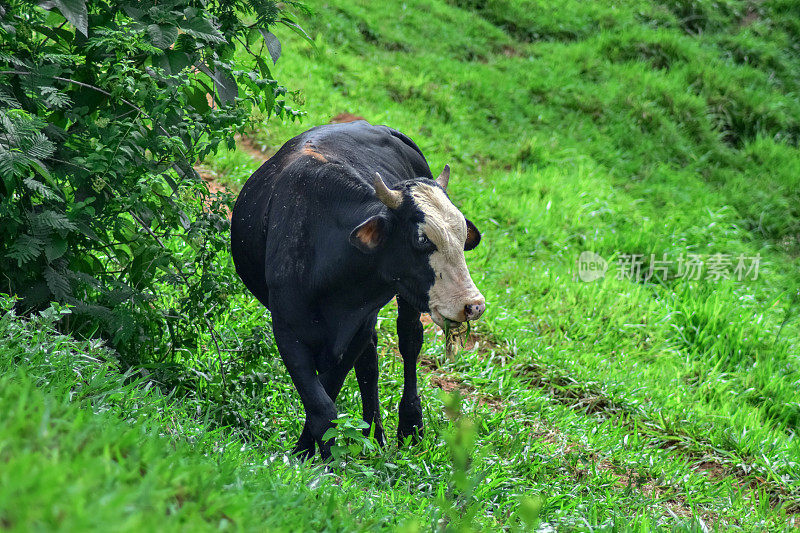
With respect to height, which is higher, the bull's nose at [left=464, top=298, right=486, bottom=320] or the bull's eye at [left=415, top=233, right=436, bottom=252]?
the bull's eye at [left=415, top=233, right=436, bottom=252]

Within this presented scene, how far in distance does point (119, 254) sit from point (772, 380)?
184 inches

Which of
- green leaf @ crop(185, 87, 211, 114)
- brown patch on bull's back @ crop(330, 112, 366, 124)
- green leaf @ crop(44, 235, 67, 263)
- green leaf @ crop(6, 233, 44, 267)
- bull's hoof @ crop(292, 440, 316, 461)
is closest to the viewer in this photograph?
green leaf @ crop(6, 233, 44, 267)

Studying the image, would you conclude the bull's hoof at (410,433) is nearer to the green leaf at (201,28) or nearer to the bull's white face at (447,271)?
the bull's white face at (447,271)

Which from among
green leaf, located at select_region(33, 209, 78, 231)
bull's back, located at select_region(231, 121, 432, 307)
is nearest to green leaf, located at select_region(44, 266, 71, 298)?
green leaf, located at select_region(33, 209, 78, 231)

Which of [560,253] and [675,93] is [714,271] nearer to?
[560,253]

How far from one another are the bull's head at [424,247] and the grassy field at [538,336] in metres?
0.63

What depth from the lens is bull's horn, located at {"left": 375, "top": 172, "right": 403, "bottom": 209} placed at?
344 cm

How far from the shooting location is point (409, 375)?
4453mm

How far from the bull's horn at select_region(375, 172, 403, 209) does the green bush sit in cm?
87

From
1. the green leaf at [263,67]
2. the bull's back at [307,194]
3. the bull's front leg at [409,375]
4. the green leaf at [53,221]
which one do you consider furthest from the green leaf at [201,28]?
the bull's front leg at [409,375]

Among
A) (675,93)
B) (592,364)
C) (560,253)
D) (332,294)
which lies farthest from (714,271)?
(332,294)

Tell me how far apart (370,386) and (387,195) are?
4.40 ft

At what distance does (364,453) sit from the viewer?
407 centimetres

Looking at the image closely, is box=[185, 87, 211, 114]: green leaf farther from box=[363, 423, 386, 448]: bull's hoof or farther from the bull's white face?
box=[363, 423, 386, 448]: bull's hoof
